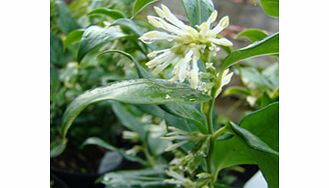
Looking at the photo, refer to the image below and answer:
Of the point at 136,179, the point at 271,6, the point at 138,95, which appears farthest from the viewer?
the point at 136,179

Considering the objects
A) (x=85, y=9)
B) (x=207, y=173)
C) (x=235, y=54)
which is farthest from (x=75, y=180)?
(x=235, y=54)

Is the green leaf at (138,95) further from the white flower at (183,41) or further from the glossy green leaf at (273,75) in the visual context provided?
the glossy green leaf at (273,75)

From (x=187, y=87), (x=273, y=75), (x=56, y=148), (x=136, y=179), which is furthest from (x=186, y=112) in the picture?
(x=56, y=148)

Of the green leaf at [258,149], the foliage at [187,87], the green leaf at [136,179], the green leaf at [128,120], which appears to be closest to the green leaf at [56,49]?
the foliage at [187,87]

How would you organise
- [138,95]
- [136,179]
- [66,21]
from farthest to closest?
[66,21] < [136,179] < [138,95]

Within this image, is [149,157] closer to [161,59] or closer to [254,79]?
[254,79]

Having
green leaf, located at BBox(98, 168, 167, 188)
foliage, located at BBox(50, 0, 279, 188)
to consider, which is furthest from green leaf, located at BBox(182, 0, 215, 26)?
green leaf, located at BBox(98, 168, 167, 188)
